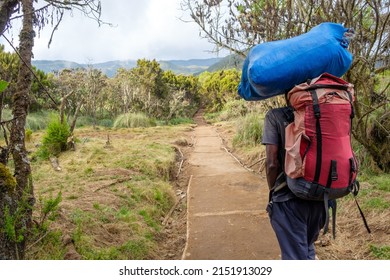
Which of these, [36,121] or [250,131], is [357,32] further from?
[36,121]

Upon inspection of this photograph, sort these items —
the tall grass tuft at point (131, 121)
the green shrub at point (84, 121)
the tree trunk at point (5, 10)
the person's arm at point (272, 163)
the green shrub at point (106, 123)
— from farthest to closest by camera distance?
the green shrub at point (106, 123)
the green shrub at point (84, 121)
the tall grass tuft at point (131, 121)
the tree trunk at point (5, 10)
the person's arm at point (272, 163)

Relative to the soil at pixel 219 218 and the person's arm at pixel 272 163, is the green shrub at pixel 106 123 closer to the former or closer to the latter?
the soil at pixel 219 218

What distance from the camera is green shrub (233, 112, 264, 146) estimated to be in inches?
398

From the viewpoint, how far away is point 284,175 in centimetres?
229

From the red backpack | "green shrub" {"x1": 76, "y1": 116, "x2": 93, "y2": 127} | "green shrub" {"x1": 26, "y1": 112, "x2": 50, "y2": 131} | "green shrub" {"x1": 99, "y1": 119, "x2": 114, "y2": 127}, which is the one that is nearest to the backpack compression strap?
the red backpack

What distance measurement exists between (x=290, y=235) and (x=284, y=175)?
0.40 metres

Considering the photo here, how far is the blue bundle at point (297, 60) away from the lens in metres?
2.12

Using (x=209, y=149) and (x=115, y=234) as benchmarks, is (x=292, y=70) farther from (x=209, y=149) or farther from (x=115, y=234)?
(x=209, y=149)

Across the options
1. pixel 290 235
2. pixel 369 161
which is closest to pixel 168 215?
pixel 290 235

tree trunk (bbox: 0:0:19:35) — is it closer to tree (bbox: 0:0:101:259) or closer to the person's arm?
tree (bbox: 0:0:101:259)

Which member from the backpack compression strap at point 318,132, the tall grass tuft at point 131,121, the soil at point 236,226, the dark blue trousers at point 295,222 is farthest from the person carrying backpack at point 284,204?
the tall grass tuft at point 131,121

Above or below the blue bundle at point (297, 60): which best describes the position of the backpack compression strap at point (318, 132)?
below

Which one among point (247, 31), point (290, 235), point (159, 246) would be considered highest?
point (247, 31)

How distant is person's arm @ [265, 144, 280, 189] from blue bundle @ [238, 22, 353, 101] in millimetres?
381
